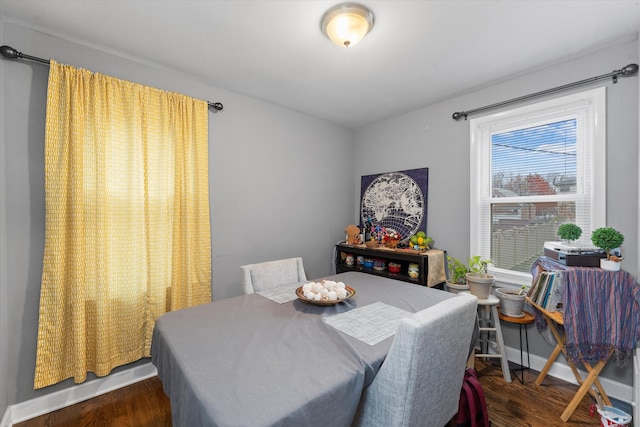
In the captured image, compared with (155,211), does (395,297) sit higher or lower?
lower

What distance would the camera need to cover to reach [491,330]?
221cm

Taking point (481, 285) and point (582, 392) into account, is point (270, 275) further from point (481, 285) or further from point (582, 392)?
point (582, 392)

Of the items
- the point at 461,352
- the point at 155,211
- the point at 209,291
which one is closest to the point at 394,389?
the point at 461,352

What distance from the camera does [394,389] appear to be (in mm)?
950

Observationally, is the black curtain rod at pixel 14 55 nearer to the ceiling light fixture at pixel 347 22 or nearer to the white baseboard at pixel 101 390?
the ceiling light fixture at pixel 347 22

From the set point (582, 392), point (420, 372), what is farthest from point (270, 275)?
point (582, 392)

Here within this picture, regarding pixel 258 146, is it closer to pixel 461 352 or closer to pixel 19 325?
pixel 19 325

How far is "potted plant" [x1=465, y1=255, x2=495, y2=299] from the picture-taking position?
2.13m

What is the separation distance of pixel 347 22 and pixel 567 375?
9.55 ft

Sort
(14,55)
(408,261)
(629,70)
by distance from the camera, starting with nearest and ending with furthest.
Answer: (14,55) → (629,70) → (408,261)

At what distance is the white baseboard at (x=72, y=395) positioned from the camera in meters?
1.63

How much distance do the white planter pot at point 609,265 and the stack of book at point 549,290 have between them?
23 cm

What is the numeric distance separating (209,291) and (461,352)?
195cm

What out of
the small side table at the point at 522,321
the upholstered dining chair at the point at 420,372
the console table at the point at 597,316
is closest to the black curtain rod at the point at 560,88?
the console table at the point at 597,316
